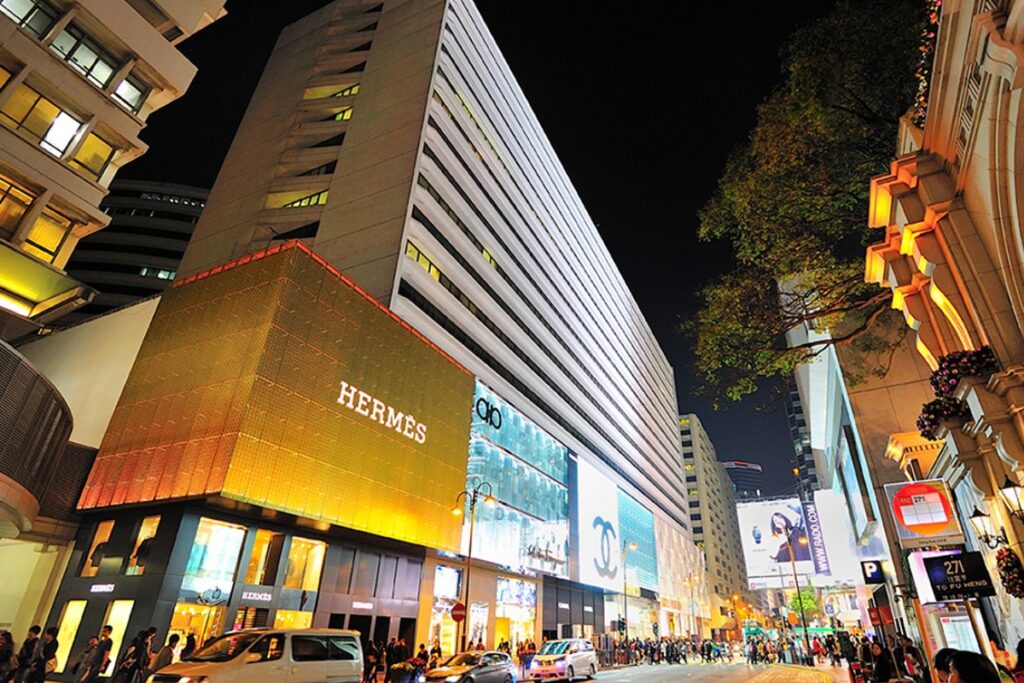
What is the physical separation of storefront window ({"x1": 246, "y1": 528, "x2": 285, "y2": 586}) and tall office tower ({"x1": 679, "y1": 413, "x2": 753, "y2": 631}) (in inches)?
4093

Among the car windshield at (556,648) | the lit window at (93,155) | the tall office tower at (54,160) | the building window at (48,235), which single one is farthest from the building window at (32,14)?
the car windshield at (556,648)

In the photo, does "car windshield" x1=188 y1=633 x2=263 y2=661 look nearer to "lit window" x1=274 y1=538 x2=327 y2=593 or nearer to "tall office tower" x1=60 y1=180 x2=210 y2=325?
"lit window" x1=274 y1=538 x2=327 y2=593

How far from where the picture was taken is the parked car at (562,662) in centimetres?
2195

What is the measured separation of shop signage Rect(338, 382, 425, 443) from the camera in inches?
917

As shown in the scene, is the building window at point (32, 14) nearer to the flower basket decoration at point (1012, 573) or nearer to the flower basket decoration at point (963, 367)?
the flower basket decoration at point (963, 367)

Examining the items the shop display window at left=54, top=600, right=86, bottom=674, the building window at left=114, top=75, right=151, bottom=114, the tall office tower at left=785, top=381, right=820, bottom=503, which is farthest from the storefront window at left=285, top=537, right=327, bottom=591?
the tall office tower at left=785, top=381, right=820, bottom=503

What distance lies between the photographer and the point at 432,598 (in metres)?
28.4

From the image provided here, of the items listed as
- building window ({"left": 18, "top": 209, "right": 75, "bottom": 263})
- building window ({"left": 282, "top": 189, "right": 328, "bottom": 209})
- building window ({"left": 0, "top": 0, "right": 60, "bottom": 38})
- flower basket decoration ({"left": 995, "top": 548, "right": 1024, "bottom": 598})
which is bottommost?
flower basket decoration ({"left": 995, "top": 548, "right": 1024, "bottom": 598})

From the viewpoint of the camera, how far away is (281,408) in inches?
806

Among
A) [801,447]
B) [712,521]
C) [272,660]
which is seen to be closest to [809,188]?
[272,660]

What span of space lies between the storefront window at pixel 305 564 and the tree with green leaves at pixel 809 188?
1750 cm

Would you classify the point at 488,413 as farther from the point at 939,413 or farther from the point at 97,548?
the point at 939,413

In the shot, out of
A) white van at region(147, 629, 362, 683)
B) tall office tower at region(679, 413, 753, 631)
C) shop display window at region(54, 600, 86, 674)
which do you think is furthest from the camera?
tall office tower at region(679, 413, 753, 631)

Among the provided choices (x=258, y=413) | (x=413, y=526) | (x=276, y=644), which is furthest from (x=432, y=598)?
(x=276, y=644)
